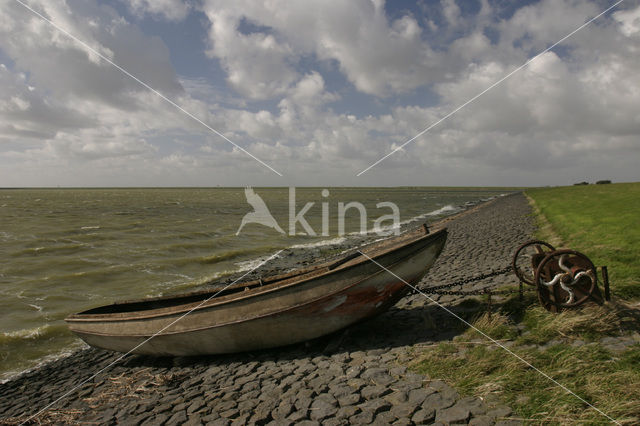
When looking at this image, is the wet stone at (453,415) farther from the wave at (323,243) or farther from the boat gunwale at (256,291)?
the wave at (323,243)

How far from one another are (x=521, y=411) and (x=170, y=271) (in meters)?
17.8

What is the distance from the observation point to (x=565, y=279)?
6695 mm

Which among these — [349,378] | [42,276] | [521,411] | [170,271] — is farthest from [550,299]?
[42,276]

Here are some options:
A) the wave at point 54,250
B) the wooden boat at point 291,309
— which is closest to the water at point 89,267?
the wave at point 54,250

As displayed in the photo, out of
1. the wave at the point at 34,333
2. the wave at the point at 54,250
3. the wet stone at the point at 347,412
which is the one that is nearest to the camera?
the wet stone at the point at 347,412

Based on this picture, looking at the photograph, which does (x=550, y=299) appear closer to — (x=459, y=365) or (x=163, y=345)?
(x=459, y=365)

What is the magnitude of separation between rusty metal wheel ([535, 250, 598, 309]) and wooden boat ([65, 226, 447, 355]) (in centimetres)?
210

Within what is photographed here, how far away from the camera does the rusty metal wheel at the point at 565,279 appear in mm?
6605

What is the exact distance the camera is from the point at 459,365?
569cm

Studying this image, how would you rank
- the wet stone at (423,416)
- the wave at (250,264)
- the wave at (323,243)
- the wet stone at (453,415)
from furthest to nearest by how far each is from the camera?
the wave at (323,243) → the wave at (250,264) → the wet stone at (423,416) → the wet stone at (453,415)

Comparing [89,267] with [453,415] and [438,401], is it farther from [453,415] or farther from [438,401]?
[453,415]

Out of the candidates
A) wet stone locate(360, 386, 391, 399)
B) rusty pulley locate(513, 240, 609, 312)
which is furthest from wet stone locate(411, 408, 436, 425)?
rusty pulley locate(513, 240, 609, 312)

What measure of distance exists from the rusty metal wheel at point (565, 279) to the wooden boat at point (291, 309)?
210cm

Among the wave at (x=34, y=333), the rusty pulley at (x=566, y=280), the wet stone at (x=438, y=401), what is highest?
the rusty pulley at (x=566, y=280)
